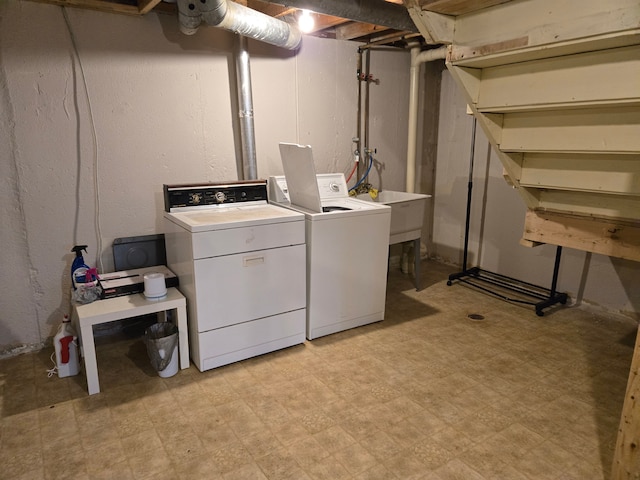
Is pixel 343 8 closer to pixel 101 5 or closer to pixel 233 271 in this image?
pixel 101 5

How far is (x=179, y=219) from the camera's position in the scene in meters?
2.52

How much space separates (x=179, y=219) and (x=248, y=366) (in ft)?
3.21

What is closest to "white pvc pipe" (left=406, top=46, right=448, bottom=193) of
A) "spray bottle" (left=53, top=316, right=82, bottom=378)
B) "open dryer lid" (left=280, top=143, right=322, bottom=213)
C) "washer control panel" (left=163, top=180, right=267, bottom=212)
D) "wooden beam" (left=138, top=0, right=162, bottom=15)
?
"open dryer lid" (left=280, top=143, right=322, bottom=213)

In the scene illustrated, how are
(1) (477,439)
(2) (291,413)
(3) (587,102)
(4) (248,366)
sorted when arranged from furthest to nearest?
(4) (248,366), (2) (291,413), (1) (477,439), (3) (587,102)

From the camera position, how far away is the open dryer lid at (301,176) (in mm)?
2744

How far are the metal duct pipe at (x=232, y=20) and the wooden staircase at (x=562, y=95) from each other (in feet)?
4.11

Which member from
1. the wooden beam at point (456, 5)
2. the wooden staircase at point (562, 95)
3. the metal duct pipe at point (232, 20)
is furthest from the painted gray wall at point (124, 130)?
the wooden beam at point (456, 5)

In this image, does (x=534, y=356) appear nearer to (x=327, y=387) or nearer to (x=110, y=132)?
(x=327, y=387)

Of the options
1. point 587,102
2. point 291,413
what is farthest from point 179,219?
point 587,102

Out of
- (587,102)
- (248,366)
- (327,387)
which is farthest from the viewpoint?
(248,366)

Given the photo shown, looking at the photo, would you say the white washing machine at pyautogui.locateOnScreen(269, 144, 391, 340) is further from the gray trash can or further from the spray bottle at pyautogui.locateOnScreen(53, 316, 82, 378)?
the spray bottle at pyautogui.locateOnScreen(53, 316, 82, 378)

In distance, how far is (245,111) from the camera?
10.3ft

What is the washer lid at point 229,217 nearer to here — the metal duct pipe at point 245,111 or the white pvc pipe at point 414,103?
the metal duct pipe at point 245,111

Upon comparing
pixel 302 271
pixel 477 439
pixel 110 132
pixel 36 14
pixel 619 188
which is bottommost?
pixel 477 439
